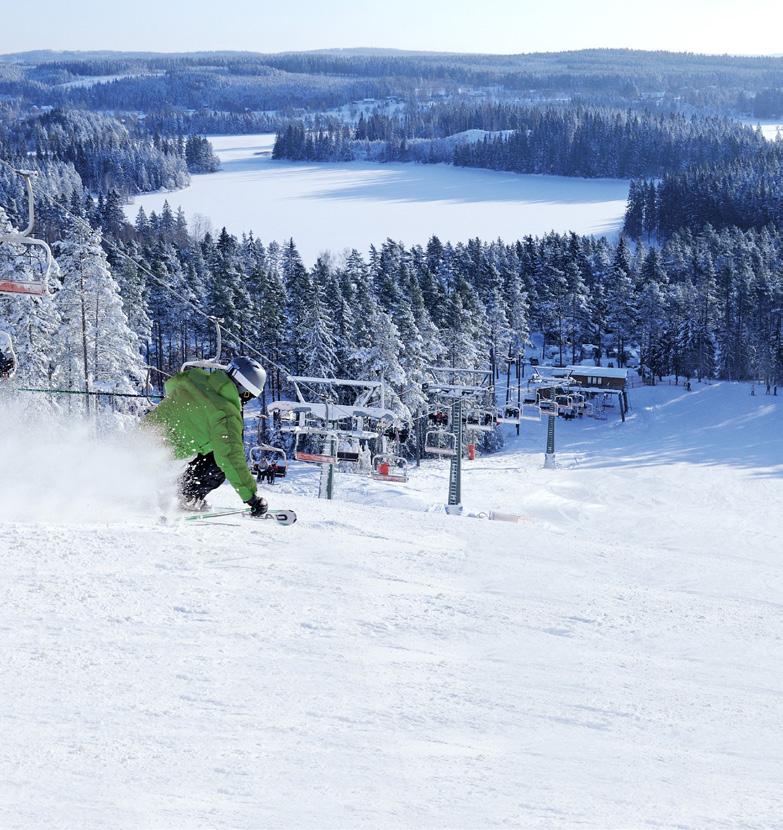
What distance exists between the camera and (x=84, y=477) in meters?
11.0

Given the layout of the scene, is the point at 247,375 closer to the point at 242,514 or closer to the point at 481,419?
the point at 242,514

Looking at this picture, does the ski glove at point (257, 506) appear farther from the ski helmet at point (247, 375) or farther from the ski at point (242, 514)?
the ski helmet at point (247, 375)

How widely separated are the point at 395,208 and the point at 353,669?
16280 centimetres

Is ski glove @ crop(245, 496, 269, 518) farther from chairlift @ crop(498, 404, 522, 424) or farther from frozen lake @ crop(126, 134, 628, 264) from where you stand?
frozen lake @ crop(126, 134, 628, 264)

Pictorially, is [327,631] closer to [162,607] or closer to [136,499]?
[162,607]

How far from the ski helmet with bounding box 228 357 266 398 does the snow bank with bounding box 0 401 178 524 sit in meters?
1.35

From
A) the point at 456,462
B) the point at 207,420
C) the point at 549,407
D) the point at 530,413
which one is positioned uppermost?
the point at 207,420

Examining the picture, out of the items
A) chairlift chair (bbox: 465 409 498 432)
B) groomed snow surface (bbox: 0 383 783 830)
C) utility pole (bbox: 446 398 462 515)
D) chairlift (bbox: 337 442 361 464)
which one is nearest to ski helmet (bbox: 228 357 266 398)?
groomed snow surface (bbox: 0 383 783 830)

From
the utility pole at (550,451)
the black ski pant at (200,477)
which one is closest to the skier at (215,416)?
the black ski pant at (200,477)

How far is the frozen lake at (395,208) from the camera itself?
454 ft

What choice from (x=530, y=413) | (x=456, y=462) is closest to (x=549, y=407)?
(x=456, y=462)

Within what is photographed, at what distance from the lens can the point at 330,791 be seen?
5168mm

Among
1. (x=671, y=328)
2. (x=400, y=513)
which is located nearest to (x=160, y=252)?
(x=671, y=328)

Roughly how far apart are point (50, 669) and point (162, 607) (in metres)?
1.47
